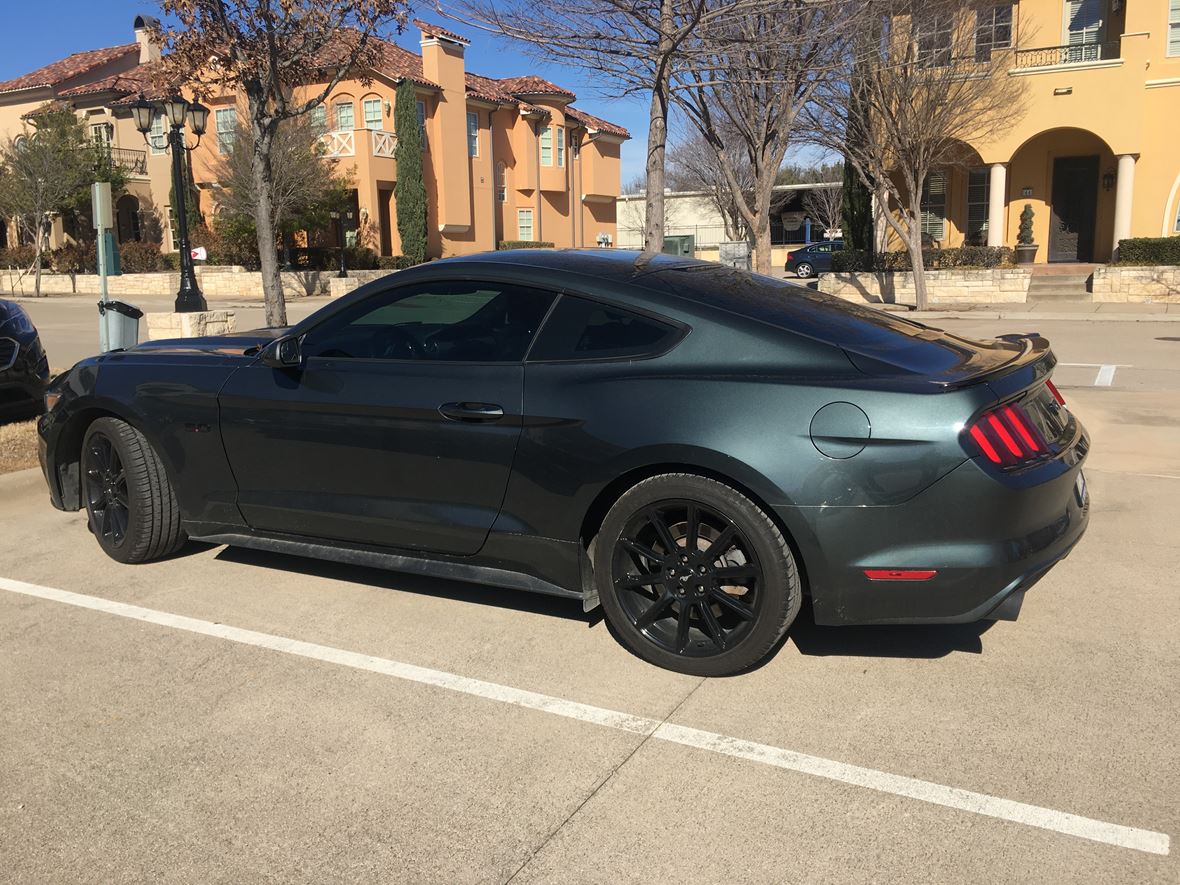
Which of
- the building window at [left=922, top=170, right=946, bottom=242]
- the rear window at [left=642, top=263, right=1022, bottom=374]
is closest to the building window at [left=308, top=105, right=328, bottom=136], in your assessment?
the building window at [left=922, top=170, right=946, bottom=242]

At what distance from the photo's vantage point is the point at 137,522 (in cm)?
504

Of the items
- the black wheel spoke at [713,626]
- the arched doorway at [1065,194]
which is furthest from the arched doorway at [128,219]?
the black wheel spoke at [713,626]

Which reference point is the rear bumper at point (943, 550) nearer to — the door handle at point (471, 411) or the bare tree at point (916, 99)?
the door handle at point (471, 411)

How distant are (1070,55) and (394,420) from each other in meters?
25.5

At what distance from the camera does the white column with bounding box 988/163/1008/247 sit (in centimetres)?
2400

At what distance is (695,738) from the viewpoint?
3383 millimetres

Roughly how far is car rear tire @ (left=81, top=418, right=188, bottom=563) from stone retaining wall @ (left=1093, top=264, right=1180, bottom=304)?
72.3 ft

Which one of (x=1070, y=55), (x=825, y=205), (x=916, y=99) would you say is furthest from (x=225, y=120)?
(x=825, y=205)

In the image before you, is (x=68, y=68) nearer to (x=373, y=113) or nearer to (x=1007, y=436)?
(x=373, y=113)

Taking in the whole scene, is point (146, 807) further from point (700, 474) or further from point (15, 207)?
point (15, 207)

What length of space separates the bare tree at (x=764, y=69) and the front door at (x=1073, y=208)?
12650mm

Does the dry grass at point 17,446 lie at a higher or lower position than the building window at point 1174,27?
lower

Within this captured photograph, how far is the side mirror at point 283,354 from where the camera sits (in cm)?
444

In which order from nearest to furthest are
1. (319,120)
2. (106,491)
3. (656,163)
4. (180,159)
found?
1. (106,491)
2. (656,163)
3. (180,159)
4. (319,120)
